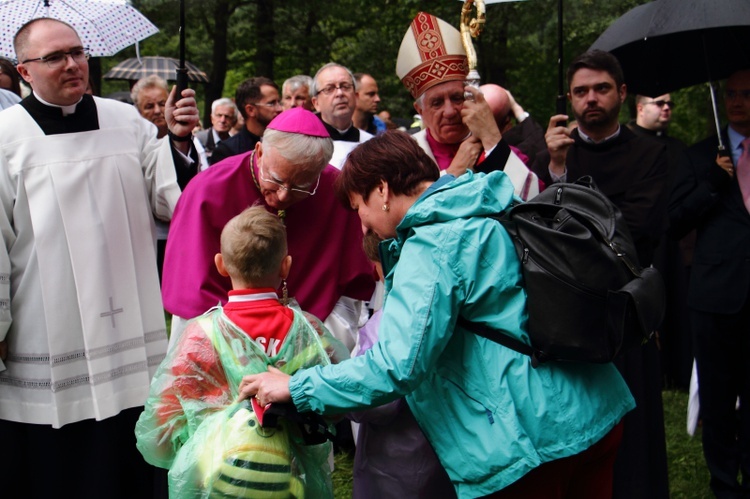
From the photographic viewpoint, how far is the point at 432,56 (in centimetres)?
429

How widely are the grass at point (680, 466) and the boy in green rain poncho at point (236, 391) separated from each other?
2261 millimetres

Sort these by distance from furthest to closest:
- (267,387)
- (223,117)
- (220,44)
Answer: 1. (220,44)
2. (223,117)
3. (267,387)

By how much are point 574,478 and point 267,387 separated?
38.8 inches

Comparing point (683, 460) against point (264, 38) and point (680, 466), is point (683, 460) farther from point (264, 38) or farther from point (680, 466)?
point (264, 38)

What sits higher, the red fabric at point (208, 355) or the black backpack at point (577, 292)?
the black backpack at point (577, 292)

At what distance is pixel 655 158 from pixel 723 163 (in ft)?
1.82

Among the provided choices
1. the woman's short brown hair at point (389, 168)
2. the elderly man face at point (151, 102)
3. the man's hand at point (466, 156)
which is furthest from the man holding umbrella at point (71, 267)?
the elderly man face at point (151, 102)

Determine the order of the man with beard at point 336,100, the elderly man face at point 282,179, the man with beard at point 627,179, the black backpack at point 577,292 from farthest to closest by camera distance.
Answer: the man with beard at point 336,100
the man with beard at point 627,179
the elderly man face at point 282,179
the black backpack at point 577,292

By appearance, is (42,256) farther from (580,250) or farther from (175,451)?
(580,250)

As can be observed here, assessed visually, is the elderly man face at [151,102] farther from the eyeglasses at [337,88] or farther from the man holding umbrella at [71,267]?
the man holding umbrella at [71,267]

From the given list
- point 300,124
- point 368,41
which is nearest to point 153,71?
point 368,41

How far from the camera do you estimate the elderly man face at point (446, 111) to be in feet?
14.0

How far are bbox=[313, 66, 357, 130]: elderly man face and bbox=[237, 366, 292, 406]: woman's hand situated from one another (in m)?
4.07

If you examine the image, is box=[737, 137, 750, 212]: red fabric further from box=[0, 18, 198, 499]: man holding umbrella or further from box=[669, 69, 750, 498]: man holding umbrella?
box=[0, 18, 198, 499]: man holding umbrella
